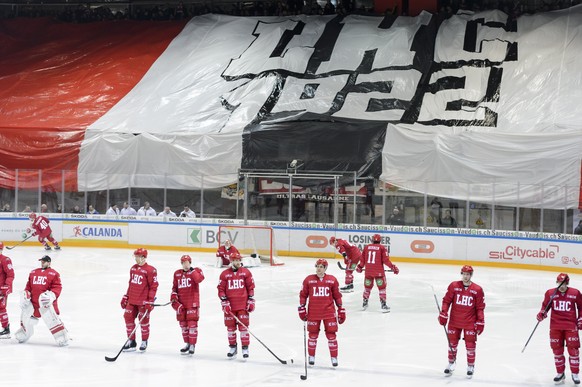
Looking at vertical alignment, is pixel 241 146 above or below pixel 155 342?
above

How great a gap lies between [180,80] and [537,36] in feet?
45.9

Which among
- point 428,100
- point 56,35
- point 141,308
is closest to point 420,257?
point 428,100

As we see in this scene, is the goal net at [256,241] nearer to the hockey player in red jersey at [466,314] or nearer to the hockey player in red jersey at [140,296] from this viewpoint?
the hockey player in red jersey at [140,296]

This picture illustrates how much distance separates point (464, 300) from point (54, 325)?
627cm

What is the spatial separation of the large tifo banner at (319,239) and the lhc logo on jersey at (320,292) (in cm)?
1337

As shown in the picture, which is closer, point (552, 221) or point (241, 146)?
point (552, 221)

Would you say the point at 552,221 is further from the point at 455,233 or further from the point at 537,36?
the point at 537,36

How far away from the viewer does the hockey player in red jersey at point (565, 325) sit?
40.3 ft

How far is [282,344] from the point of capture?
14789 mm

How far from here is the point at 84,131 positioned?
33.9m

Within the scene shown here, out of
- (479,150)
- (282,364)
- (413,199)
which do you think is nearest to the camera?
(282,364)

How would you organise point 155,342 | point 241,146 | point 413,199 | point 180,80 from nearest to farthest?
point 155,342
point 413,199
point 241,146
point 180,80

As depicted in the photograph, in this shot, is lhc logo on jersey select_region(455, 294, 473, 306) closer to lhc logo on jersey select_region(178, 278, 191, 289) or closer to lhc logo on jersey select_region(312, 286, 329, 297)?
lhc logo on jersey select_region(312, 286, 329, 297)

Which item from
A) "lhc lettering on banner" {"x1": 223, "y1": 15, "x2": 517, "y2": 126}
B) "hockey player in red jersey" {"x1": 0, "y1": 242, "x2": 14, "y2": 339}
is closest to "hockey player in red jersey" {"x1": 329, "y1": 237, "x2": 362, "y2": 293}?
"hockey player in red jersey" {"x1": 0, "y1": 242, "x2": 14, "y2": 339}
